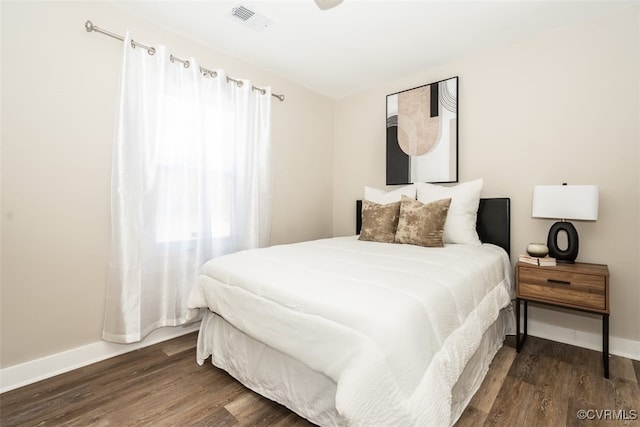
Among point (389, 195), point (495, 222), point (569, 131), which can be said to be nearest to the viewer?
point (569, 131)

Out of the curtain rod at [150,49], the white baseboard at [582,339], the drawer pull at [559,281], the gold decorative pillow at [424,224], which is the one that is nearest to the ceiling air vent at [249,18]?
the curtain rod at [150,49]

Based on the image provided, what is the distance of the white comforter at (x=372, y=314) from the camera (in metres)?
1.03

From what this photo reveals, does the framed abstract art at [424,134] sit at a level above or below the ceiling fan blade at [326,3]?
below

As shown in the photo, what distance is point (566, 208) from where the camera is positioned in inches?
82.6

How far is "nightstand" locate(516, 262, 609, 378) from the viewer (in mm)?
1898

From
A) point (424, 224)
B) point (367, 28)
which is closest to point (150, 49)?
point (367, 28)

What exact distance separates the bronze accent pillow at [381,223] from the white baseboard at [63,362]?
1.93 meters

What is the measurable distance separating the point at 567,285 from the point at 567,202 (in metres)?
0.57

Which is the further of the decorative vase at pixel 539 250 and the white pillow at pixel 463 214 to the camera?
the white pillow at pixel 463 214

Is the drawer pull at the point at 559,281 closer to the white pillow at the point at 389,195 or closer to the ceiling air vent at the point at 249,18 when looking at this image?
the white pillow at the point at 389,195

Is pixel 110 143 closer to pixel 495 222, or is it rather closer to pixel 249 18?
pixel 249 18

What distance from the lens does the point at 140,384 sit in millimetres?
1838

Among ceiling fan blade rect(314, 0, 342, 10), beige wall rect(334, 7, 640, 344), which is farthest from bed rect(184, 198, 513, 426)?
ceiling fan blade rect(314, 0, 342, 10)

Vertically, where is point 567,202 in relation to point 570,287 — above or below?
above
